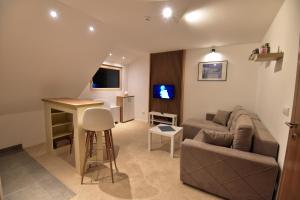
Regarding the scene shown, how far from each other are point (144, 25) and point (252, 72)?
9.43ft

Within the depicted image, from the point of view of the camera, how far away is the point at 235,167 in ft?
5.56

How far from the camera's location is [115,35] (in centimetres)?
325

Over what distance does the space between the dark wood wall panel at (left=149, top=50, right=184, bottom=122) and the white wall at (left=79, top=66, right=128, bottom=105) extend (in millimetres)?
1119

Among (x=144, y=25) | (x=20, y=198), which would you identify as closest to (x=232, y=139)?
(x=144, y=25)

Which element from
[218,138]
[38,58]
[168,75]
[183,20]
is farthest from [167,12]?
[168,75]

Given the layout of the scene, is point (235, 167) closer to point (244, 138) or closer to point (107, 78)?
point (244, 138)

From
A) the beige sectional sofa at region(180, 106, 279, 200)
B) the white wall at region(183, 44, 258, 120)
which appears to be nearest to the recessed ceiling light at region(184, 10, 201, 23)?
the beige sectional sofa at region(180, 106, 279, 200)

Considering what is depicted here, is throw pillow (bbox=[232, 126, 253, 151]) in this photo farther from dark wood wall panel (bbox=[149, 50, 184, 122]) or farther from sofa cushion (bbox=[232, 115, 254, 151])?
dark wood wall panel (bbox=[149, 50, 184, 122])

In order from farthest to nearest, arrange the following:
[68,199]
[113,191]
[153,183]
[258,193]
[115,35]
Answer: [115,35]
[153,183]
[113,191]
[68,199]
[258,193]

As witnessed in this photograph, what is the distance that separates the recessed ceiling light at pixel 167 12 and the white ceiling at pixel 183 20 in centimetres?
6

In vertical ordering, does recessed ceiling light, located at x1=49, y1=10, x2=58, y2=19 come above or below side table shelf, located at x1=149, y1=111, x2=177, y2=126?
above

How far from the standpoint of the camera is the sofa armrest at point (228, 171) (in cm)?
159

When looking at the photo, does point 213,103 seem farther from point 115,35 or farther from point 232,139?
point 115,35

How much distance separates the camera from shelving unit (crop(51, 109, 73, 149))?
9.46ft
